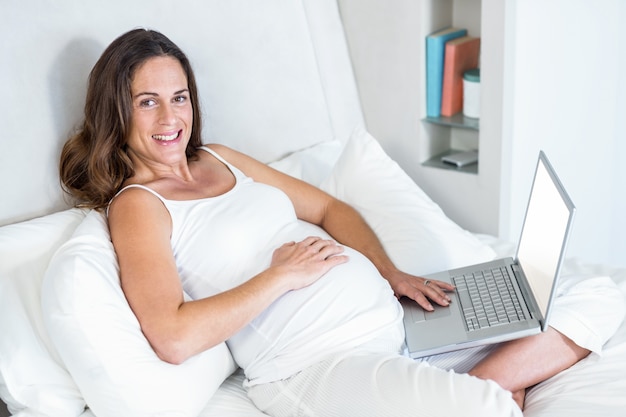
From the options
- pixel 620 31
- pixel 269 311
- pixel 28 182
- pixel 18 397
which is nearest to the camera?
pixel 18 397

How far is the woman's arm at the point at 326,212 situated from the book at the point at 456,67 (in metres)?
0.60

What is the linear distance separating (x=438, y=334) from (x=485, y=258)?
42 cm

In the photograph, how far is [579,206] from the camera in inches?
96.6

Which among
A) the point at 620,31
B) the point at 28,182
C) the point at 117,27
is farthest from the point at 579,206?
the point at 28,182

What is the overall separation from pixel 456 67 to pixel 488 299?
0.94 metres

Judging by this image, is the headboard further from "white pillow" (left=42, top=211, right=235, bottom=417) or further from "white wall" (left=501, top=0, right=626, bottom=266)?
"white wall" (left=501, top=0, right=626, bottom=266)

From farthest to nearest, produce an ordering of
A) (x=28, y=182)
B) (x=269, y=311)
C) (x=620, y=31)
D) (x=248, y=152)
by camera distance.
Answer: (x=620, y=31)
(x=248, y=152)
(x=28, y=182)
(x=269, y=311)

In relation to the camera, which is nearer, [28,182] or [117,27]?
[28,182]

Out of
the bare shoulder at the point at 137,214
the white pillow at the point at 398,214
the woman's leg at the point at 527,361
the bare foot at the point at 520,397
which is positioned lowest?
the bare foot at the point at 520,397

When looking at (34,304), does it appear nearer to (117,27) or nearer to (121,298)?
(121,298)

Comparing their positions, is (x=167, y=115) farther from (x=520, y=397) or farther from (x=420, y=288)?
(x=520, y=397)

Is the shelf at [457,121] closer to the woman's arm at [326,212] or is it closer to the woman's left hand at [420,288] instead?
the woman's arm at [326,212]

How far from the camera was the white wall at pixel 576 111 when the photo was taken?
2.17 meters

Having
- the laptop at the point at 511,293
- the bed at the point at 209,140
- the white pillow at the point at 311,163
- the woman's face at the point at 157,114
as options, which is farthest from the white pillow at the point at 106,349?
the white pillow at the point at 311,163
